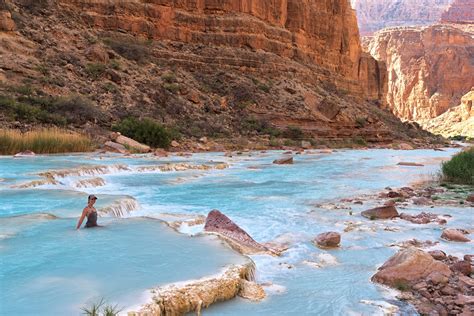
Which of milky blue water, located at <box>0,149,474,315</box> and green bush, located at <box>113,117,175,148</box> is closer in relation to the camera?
milky blue water, located at <box>0,149,474,315</box>

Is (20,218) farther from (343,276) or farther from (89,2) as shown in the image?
(89,2)

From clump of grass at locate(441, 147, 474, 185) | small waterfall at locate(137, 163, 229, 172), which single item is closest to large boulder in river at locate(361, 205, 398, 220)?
clump of grass at locate(441, 147, 474, 185)

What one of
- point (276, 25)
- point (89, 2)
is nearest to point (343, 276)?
point (89, 2)

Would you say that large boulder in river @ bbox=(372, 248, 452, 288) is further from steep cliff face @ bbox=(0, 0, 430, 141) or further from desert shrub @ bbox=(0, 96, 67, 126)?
steep cliff face @ bbox=(0, 0, 430, 141)

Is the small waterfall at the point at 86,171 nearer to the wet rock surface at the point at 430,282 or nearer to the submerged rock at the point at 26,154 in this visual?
the submerged rock at the point at 26,154

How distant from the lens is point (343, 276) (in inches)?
165

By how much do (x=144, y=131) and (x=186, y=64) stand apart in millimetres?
13171

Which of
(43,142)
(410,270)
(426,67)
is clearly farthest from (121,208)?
(426,67)

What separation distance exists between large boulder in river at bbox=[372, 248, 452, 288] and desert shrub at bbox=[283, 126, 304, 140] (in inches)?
1013

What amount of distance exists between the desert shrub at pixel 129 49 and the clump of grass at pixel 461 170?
870 inches

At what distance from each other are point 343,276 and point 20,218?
12.9 feet

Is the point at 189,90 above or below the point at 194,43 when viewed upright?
below

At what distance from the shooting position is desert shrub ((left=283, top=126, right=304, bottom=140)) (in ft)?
97.6

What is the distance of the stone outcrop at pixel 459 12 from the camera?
→ 17738cm
